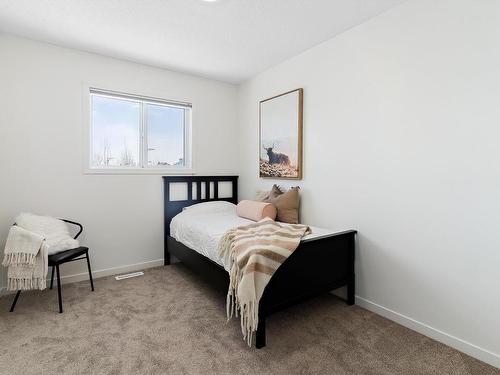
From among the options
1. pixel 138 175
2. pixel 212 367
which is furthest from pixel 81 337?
pixel 138 175

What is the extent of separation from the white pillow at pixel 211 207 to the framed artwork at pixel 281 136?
1.99ft

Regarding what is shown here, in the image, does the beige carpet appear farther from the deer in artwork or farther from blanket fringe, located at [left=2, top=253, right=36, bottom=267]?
the deer in artwork

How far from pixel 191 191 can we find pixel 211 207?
1.23 ft

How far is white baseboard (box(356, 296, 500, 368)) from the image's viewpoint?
5.84 ft

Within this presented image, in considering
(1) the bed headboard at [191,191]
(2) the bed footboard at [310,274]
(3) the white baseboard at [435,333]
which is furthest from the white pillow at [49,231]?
(3) the white baseboard at [435,333]

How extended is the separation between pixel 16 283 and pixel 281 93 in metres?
3.11

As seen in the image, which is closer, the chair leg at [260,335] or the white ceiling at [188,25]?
the chair leg at [260,335]

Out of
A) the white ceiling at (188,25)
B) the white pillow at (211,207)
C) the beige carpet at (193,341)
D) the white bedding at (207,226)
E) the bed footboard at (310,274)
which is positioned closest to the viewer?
the beige carpet at (193,341)

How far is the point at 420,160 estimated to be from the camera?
210cm

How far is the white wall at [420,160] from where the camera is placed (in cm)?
179

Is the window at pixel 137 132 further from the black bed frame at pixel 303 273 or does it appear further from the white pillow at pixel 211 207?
the black bed frame at pixel 303 273

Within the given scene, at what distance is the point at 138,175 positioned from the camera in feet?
11.3

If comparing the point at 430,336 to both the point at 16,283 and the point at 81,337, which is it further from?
the point at 16,283

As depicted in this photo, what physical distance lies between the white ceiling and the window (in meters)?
0.53
